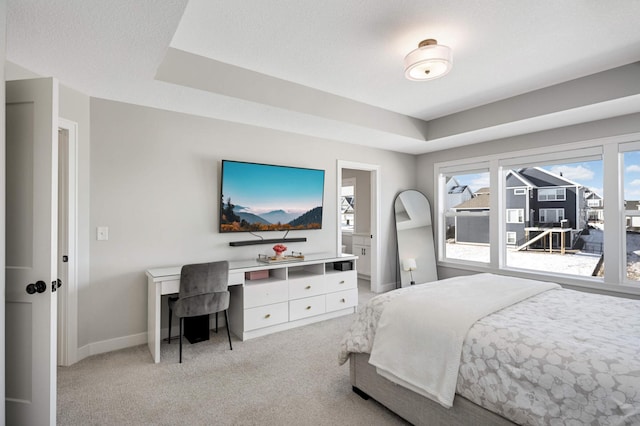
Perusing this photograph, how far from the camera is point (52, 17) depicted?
170 centimetres

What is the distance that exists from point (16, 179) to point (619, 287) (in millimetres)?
5207

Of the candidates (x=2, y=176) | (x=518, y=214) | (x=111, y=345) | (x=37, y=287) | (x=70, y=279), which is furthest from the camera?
(x=518, y=214)

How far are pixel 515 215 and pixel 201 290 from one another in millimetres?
4152

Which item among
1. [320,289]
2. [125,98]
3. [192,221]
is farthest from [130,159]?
[320,289]

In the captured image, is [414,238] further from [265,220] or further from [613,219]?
[265,220]

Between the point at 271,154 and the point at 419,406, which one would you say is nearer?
the point at 419,406

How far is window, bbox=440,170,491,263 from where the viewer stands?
4.68 metres

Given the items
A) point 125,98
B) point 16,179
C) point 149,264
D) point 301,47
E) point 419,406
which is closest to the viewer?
point 16,179

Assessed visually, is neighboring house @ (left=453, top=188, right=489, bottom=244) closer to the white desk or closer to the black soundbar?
the white desk

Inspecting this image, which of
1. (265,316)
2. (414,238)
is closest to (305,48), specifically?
(265,316)

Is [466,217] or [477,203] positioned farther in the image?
[466,217]

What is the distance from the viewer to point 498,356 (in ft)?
4.87

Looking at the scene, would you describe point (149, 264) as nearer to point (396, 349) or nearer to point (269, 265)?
point (269, 265)

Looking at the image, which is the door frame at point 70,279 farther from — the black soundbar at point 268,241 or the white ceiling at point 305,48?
the black soundbar at point 268,241
